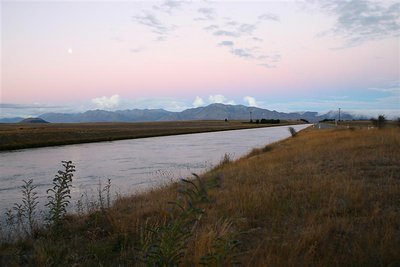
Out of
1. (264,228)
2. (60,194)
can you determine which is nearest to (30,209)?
(60,194)

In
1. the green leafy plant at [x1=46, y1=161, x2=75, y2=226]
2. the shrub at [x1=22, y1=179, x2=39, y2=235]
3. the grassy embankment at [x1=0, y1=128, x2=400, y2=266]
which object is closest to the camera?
the grassy embankment at [x1=0, y1=128, x2=400, y2=266]

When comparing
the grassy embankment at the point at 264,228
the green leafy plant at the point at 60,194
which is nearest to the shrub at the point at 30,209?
the grassy embankment at the point at 264,228

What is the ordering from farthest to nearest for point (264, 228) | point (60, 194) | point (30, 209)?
point (30, 209) → point (264, 228) → point (60, 194)

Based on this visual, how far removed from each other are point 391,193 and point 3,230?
10588 millimetres

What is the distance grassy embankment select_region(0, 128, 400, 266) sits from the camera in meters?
5.52

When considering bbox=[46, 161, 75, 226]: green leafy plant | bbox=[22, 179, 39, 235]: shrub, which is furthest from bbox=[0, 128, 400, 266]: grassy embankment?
bbox=[22, 179, 39, 235]: shrub

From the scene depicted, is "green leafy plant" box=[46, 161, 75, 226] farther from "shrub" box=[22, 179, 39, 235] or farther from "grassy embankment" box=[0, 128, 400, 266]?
"shrub" box=[22, 179, 39, 235]

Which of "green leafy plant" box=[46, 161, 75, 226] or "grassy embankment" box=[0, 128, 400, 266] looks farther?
"green leafy plant" box=[46, 161, 75, 226]

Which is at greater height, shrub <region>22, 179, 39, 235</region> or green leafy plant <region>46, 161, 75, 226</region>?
green leafy plant <region>46, 161, 75, 226</region>

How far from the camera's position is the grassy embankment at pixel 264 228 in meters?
5.52

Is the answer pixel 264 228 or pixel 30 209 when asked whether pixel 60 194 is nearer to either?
pixel 30 209

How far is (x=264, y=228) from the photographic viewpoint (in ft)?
25.3

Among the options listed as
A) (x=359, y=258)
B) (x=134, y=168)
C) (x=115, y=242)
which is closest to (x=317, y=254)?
(x=359, y=258)

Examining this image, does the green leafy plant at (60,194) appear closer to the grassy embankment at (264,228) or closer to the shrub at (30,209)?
the grassy embankment at (264,228)
